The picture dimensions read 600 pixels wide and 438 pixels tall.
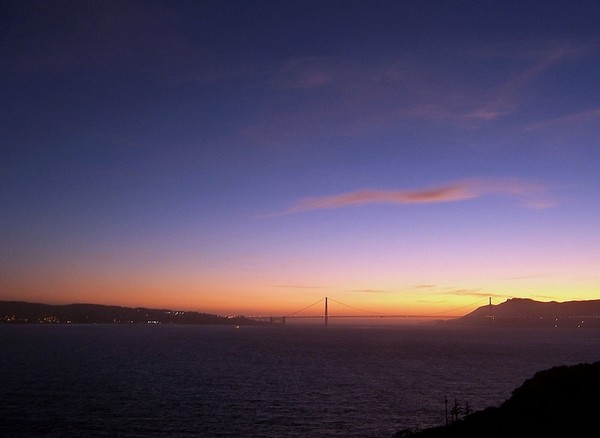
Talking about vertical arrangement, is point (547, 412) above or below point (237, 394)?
above

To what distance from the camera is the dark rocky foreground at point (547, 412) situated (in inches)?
1310

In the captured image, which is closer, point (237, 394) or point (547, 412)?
point (547, 412)

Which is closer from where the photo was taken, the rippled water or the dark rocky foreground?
the dark rocky foreground

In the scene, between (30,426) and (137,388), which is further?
(137,388)

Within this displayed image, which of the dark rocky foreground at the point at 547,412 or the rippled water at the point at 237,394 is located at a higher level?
the dark rocky foreground at the point at 547,412

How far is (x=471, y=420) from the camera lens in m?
40.1

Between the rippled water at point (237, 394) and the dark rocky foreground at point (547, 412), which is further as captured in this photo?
the rippled water at point (237, 394)

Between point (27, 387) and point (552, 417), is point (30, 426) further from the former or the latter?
point (552, 417)

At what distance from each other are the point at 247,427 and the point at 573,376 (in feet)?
90.7

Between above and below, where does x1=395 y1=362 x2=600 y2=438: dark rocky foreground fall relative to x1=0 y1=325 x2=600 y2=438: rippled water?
above

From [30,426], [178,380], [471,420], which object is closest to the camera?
A: [471,420]

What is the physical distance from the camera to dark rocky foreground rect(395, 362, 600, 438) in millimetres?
33281

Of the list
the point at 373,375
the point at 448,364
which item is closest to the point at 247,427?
the point at 373,375

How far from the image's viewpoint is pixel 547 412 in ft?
→ 120
